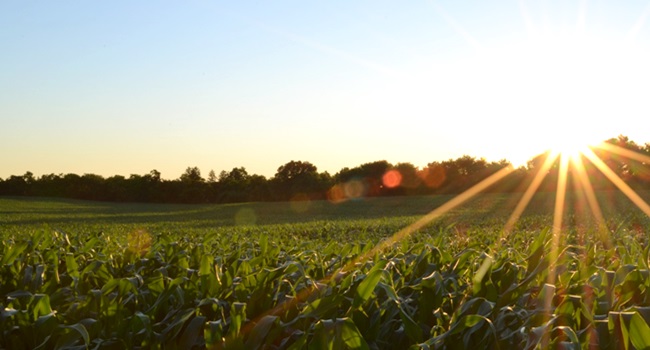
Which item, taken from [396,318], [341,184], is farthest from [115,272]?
[341,184]

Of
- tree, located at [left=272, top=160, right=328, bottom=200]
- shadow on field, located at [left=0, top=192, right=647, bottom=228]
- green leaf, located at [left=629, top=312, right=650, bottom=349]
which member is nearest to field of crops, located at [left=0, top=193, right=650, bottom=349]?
green leaf, located at [left=629, top=312, right=650, bottom=349]

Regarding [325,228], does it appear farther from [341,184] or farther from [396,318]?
[341,184]

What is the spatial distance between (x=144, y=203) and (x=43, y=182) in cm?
1649

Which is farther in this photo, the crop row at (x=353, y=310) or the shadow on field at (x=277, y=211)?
the shadow on field at (x=277, y=211)

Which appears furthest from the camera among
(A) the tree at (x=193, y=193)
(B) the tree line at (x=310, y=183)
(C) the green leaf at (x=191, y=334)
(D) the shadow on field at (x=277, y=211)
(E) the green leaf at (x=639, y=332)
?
(A) the tree at (x=193, y=193)

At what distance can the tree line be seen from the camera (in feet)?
250

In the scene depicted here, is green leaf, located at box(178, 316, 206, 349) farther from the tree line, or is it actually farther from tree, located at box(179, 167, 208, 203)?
tree, located at box(179, 167, 208, 203)

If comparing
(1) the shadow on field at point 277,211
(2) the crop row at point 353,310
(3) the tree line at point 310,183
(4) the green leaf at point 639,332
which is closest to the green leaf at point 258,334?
(2) the crop row at point 353,310

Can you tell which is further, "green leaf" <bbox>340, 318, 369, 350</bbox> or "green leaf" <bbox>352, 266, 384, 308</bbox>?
"green leaf" <bbox>352, 266, 384, 308</bbox>

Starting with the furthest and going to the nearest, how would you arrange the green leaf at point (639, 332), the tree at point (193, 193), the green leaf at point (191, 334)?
the tree at point (193, 193), the green leaf at point (191, 334), the green leaf at point (639, 332)

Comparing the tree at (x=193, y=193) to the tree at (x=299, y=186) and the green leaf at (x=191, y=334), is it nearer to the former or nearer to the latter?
the tree at (x=299, y=186)

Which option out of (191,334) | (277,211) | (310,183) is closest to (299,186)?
(310,183)

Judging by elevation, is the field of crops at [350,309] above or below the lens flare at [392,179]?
below

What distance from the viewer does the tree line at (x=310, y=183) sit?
76062 millimetres
